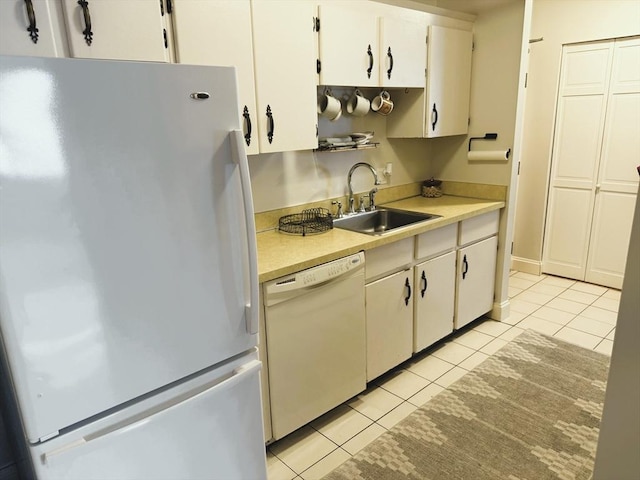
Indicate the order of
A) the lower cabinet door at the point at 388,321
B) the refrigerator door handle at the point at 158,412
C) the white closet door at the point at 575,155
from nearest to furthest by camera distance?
1. the refrigerator door handle at the point at 158,412
2. the lower cabinet door at the point at 388,321
3. the white closet door at the point at 575,155

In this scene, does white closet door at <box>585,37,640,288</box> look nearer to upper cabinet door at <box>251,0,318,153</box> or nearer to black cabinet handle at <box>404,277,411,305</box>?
black cabinet handle at <box>404,277,411,305</box>

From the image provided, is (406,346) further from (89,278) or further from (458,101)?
(89,278)

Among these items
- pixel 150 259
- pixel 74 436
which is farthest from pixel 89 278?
pixel 74 436

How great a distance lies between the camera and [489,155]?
3209mm

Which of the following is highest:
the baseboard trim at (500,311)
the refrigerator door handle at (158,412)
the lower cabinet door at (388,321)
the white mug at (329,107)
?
the white mug at (329,107)

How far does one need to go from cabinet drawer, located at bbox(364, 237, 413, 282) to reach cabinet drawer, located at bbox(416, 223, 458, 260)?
0.09m

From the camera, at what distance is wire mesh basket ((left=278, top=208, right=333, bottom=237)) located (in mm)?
2459

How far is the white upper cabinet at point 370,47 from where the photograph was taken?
229 cm

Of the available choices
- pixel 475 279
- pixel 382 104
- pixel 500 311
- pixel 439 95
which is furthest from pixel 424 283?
pixel 439 95

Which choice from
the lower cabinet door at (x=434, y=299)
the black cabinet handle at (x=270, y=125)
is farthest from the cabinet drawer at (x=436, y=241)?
the black cabinet handle at (x=270, y=125)

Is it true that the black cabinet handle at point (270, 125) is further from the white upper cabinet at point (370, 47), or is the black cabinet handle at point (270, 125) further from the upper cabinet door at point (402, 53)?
the upper cabinet door at point (402, 53)

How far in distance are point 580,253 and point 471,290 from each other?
1656 millimetres

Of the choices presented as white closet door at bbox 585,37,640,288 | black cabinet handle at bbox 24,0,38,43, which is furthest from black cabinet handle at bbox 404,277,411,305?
white closet door at bbox 585,37,640,288

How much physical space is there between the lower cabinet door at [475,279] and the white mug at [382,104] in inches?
41.9
